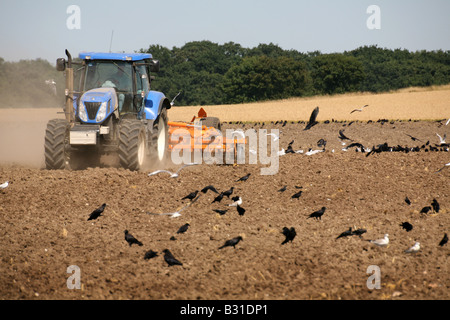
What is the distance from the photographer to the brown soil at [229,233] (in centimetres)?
523

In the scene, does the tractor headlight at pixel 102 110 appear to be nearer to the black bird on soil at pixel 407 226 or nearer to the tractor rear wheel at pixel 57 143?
the tractor rear wheel at pixel 57 143

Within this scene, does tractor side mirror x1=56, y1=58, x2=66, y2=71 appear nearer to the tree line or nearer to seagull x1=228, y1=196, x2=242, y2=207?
seagull x1=228, y1=196, x2=242, y2=207

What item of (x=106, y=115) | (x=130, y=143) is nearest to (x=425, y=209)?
(x=130, y=143)

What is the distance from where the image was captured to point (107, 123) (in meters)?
10.6

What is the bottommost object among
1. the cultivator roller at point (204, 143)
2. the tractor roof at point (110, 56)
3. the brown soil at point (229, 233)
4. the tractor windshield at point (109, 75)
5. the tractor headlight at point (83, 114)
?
the brown soil at point (229, 233)

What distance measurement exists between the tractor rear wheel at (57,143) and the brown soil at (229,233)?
46 cm

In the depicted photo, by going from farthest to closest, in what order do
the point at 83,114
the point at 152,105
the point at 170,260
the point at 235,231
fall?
the point at 152,105 < the point at 83,114 < the point at 235,231 < the point at 170,260

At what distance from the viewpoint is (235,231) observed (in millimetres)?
6965

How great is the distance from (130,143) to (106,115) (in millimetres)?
741

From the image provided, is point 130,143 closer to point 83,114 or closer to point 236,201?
point 83,114

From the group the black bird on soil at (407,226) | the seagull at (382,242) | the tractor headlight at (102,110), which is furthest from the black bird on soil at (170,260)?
the tractor headlight at (102,110)
